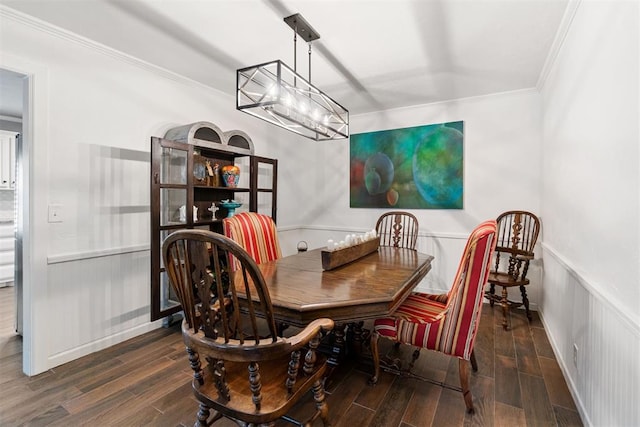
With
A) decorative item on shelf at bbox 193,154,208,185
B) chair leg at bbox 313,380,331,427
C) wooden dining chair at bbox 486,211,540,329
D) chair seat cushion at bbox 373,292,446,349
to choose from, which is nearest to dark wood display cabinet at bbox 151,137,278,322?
decorative item on shelf at bbox 193,154,208,185

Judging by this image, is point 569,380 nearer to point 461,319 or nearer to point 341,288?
point 461,319

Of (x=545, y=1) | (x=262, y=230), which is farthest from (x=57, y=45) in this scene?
(x=545, y=1)

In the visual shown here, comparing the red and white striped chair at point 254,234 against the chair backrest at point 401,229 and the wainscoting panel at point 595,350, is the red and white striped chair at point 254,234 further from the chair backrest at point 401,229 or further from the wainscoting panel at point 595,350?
the wainscoting panel at point 595,350

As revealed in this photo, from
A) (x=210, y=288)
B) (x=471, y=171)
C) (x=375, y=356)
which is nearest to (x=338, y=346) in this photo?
(x=375, y=356)

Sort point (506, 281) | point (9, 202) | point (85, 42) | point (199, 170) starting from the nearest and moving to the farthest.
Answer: point (85, 42), point (506, 281), point (199, 170), point (9, 202)

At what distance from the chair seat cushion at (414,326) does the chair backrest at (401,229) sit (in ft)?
5.20

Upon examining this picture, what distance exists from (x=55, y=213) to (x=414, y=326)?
103 inches

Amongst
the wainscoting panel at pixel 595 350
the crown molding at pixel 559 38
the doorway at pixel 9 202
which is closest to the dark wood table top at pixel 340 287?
the wainscoting panel at pixel 595 350

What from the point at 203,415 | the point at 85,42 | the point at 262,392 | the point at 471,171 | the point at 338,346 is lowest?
the point at 338,346

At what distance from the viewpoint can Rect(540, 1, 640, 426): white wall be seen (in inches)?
45.4

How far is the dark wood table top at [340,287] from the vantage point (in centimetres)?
138

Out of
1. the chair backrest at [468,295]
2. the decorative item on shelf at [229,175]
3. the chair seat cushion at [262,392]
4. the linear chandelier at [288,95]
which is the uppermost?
the linear chandelier at [288,95]

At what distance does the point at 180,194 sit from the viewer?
114 inches

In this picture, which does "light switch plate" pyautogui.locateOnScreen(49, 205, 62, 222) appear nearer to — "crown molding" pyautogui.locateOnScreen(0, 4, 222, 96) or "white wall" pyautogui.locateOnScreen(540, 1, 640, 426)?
"crown molding" pyautogui.locateOnScreen(0, 4, 222, 96)
